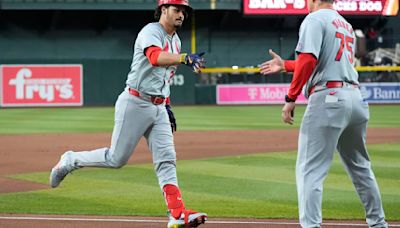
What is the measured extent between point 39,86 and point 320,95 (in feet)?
90.8

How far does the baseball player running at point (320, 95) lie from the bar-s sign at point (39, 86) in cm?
2731

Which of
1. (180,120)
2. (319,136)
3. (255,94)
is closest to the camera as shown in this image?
(319,136)

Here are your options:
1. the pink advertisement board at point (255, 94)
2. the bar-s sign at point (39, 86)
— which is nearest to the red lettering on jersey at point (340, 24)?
the bar-s sign at point (39, 86)

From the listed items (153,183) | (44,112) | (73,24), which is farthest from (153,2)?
(153,183)

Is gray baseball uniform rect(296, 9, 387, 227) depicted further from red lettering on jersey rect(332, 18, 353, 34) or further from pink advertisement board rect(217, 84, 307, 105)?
pink advertisement board rect(217, 84, 307, 105)

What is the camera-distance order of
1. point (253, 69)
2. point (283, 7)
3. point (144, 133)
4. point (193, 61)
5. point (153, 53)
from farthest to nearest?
1. point (283, 7)
2. point (253, 69)
3. point (144, 133)
4. point (153, 53)
5. point (193, 61)

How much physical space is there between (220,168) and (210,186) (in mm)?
2001

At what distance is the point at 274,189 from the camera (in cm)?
991

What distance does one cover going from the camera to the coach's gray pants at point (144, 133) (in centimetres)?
701

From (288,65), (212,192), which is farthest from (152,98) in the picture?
(212,192)

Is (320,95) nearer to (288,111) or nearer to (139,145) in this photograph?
(288,111)

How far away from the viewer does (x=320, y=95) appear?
20.0 ft

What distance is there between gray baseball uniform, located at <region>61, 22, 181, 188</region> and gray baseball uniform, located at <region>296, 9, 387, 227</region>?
4.26 ft

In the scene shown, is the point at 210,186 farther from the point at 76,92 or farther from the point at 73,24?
the point at 73,24
